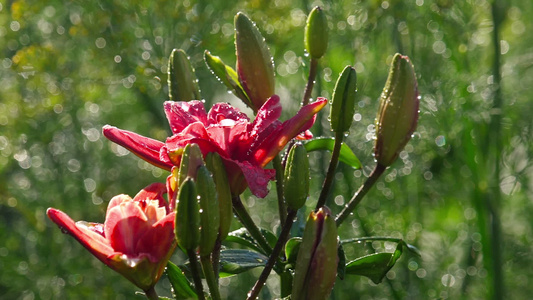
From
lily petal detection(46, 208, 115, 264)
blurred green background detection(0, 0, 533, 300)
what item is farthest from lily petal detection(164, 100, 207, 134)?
blurred green background detection(0, 0, 533, 300)

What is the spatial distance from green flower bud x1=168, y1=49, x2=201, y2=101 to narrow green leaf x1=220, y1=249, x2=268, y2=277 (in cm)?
14

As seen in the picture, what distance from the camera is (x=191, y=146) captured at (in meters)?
0.49

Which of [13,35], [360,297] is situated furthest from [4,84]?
[360,297]

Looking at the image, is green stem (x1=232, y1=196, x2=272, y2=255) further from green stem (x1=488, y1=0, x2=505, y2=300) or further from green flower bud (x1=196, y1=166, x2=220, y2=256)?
green stem (x1=488, y1=0, x2=505, y2=300)

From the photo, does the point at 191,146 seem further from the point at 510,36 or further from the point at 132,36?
the point at 510,36

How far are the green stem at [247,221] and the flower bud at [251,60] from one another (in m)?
0.11

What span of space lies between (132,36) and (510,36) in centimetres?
89

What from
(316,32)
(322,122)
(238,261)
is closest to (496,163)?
(322,122)

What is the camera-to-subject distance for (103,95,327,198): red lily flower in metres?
0.53

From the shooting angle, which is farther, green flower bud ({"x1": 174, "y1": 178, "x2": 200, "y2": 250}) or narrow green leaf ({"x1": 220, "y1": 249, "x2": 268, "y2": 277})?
narrow green leaf ({"x1": 220, "y1": 249, "x2": 268, "y2": 277})

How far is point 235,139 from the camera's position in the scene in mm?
Answer: 548

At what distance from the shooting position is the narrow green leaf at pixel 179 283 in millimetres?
579

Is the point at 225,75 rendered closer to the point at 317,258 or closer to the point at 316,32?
the point at 316,32

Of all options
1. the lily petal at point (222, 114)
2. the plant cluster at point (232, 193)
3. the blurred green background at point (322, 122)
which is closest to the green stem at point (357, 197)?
the plant cluster at point (232, 193)
